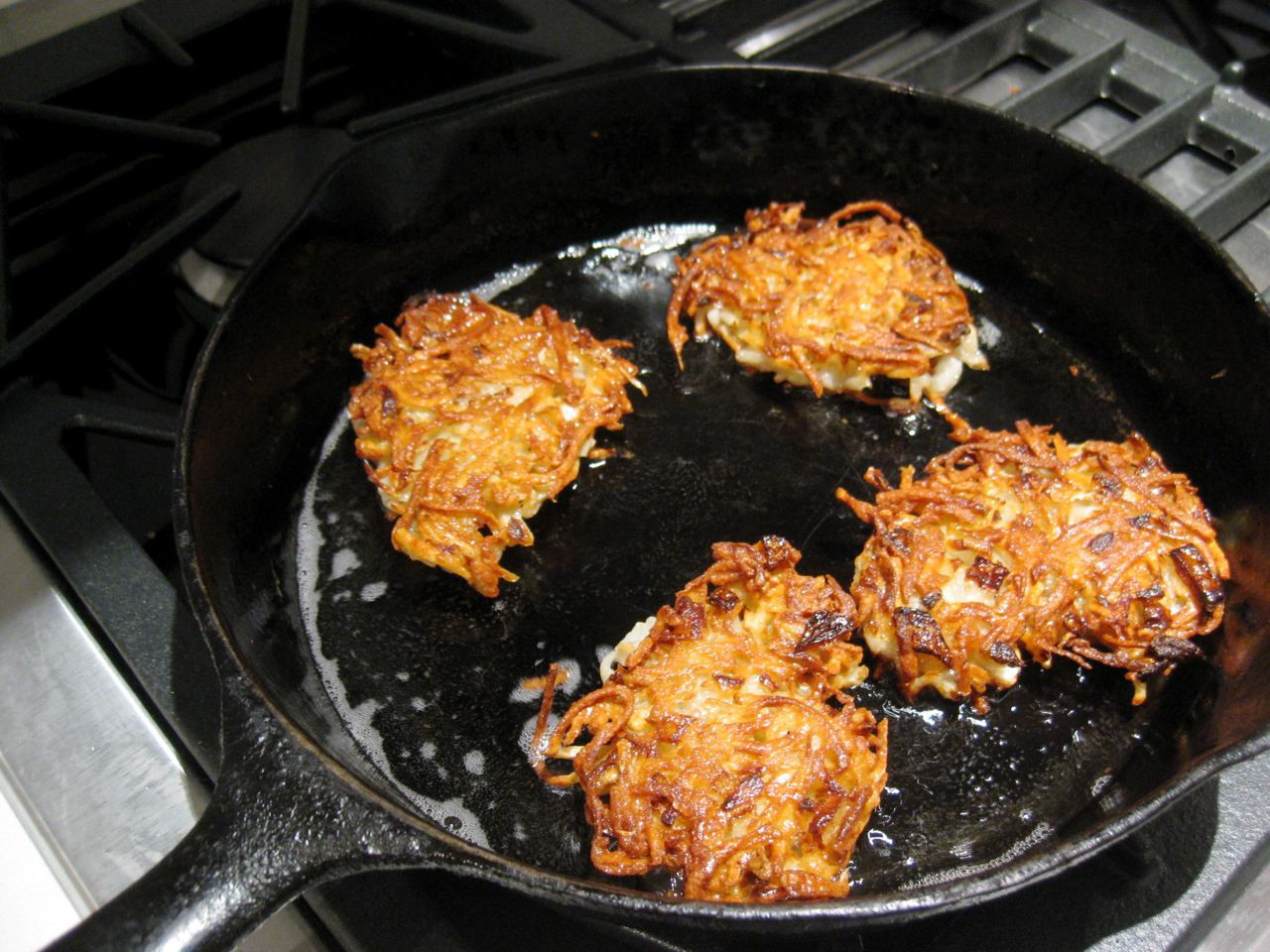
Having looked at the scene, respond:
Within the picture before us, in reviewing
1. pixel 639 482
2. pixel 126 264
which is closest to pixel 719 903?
pixel 639 482

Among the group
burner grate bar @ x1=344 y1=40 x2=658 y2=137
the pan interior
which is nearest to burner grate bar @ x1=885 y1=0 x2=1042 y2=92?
the pan interior

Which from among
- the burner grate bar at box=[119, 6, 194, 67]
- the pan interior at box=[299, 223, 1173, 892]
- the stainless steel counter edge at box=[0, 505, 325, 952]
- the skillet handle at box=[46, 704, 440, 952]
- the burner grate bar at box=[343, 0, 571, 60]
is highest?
the burner grate bar at box=[343, 0, 571, 60]

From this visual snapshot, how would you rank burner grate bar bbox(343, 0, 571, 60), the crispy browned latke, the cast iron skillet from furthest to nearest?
burner grate bar bbox(343, 0, 571, 60) < the crispy browned latke < the cast iron skillet

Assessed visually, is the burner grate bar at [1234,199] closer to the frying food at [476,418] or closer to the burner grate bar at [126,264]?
the frying food at [476,418]

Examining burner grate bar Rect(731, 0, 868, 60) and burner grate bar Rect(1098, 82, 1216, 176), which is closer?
burner grate bar Rect(1098, 82, 1216, 176)

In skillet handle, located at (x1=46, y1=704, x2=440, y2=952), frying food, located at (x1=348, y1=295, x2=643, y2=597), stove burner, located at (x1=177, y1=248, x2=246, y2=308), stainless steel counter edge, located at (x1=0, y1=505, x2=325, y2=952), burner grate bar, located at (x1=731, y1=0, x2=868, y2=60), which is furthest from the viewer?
burner grate bar, located at (x1=731, y1=0, x2=868, y2=60)

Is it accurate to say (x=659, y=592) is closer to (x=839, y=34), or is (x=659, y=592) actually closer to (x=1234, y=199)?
(x=1234, y=199)

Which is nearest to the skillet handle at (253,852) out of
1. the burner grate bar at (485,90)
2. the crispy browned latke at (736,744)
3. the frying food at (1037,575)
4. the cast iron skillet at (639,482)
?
the cast iron skillet at (639,482)

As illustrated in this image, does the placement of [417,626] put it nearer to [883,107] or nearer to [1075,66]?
[883,107]

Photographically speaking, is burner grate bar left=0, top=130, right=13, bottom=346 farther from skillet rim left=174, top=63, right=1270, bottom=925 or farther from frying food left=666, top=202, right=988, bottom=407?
frying food left=666, top=202, right=988, bottom=407
